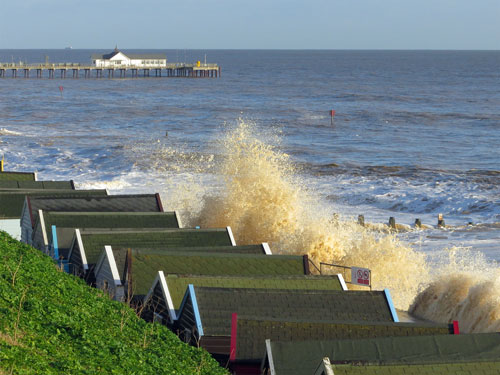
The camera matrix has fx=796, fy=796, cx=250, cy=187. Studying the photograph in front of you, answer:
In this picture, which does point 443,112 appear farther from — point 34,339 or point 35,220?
point 34,339

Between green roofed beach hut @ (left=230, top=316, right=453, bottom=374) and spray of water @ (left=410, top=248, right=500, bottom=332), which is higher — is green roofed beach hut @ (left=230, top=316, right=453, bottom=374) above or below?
above

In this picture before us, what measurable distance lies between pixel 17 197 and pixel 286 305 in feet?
48.9

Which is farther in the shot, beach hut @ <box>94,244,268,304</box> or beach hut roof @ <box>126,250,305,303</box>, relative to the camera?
beach hut @ <box>94,244,268,304</box>

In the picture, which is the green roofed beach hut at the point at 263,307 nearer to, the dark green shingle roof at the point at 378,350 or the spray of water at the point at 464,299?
the dark green shingle roof at the point at 378,350

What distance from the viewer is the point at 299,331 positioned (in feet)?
46.4

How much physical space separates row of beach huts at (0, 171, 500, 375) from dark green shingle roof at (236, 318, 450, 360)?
0.02 m

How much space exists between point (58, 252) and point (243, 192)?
1376 centimetres

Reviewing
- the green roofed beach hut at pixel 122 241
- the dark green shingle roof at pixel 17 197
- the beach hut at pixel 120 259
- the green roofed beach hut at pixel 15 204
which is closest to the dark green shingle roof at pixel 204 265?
the beach hut at pixel 120 259

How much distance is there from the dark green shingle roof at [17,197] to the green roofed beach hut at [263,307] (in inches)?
500

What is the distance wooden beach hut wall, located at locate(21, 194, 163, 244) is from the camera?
2552 cm

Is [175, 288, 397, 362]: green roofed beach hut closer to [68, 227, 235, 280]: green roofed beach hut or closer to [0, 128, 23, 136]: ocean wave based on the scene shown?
[68, 227, 235, 280]: green roofed beach hut

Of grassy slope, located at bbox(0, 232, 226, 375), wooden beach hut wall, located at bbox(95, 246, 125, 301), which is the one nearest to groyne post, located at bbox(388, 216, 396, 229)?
wooden beach hut wall, located at bbox(95, 246, 125, 301)

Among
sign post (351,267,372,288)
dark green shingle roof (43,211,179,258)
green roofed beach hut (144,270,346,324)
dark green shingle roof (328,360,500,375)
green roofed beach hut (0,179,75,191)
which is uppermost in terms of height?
dark green shingle roof (328,360,500,375)

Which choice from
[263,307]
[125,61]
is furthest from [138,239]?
[125,61]
